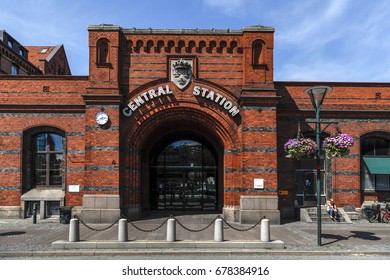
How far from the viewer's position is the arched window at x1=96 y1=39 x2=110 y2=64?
16.8 metres

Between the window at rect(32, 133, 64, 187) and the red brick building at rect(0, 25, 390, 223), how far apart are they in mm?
54

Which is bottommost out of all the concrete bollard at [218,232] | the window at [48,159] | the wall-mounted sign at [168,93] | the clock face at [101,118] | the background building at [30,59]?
the concrete bollard at [218,232]

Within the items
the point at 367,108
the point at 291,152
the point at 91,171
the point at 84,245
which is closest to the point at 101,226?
the point at 91,171

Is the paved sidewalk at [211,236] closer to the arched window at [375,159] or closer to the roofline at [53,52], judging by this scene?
the arched window at [375,159]

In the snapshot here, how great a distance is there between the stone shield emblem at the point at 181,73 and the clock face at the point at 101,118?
3798 mm

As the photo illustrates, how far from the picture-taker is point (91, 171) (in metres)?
16.2

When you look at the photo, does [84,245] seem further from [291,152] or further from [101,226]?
[291,152]

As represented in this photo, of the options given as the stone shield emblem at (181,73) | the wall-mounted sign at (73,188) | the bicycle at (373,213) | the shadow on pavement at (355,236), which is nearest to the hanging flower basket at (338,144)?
the shadow on pavement at (355,236)

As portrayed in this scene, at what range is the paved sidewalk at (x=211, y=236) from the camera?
10.8 metres

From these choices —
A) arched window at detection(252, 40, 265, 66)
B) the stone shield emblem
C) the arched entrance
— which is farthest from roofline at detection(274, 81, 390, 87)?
the arched entrance

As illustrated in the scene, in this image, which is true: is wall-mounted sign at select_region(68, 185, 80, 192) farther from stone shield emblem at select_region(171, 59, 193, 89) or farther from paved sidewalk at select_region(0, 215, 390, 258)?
stone shield emblem at select_region(171, 59, 193, 89)

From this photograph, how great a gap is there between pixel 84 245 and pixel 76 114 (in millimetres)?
8637

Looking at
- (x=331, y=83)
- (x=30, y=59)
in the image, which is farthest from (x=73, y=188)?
(x=30, y=59)

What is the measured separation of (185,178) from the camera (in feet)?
68.9
